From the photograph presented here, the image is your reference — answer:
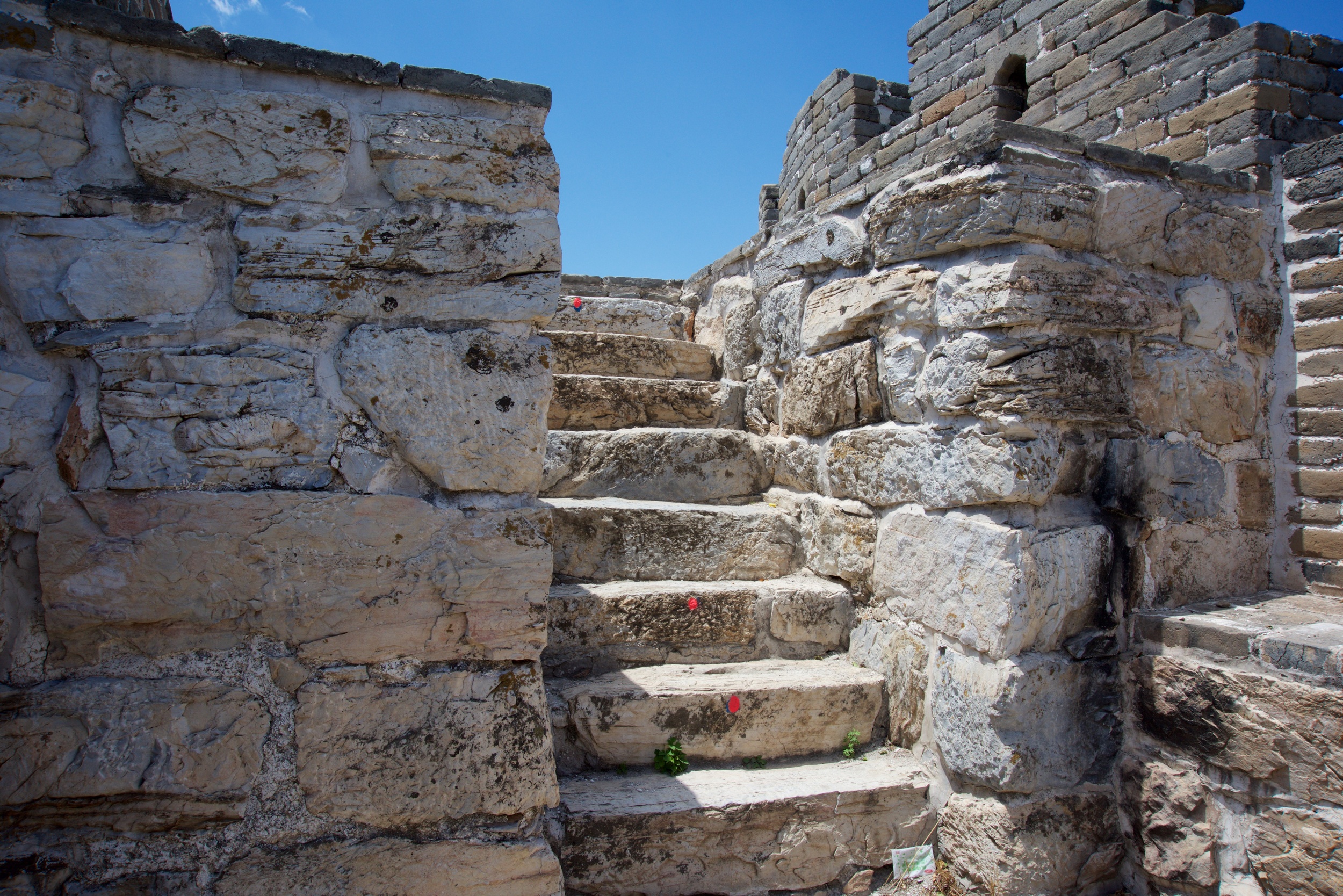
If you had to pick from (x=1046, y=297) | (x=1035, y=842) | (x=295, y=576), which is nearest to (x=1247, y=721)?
(x=1035, y=842)

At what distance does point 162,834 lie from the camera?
1.44 m

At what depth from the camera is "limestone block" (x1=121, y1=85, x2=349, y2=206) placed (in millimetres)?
1414

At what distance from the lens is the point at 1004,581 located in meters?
1.99

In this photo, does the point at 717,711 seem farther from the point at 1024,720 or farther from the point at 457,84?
the point at 457,84

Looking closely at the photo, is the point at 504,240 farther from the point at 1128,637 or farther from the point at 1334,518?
the point at 1334,518

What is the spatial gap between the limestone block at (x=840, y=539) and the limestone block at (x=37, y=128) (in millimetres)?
2220

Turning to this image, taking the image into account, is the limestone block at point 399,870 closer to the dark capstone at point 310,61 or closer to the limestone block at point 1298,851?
the dark capstone at point 310,61

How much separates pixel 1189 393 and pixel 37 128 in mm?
2858

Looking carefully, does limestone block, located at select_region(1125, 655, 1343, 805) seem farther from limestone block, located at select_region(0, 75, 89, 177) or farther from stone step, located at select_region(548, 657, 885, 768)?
limestone block, located at select_region(0, 75, 89, 177)

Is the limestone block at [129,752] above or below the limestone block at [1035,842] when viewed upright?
above

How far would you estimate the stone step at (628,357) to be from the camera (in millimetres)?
3480

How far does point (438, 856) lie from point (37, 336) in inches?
49.0

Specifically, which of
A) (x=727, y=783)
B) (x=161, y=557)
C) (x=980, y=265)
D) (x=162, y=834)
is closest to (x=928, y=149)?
(x=980, y=265)

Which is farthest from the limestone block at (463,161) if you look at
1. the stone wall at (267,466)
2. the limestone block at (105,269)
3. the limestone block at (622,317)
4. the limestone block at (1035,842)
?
the limestone block at (622,317)
